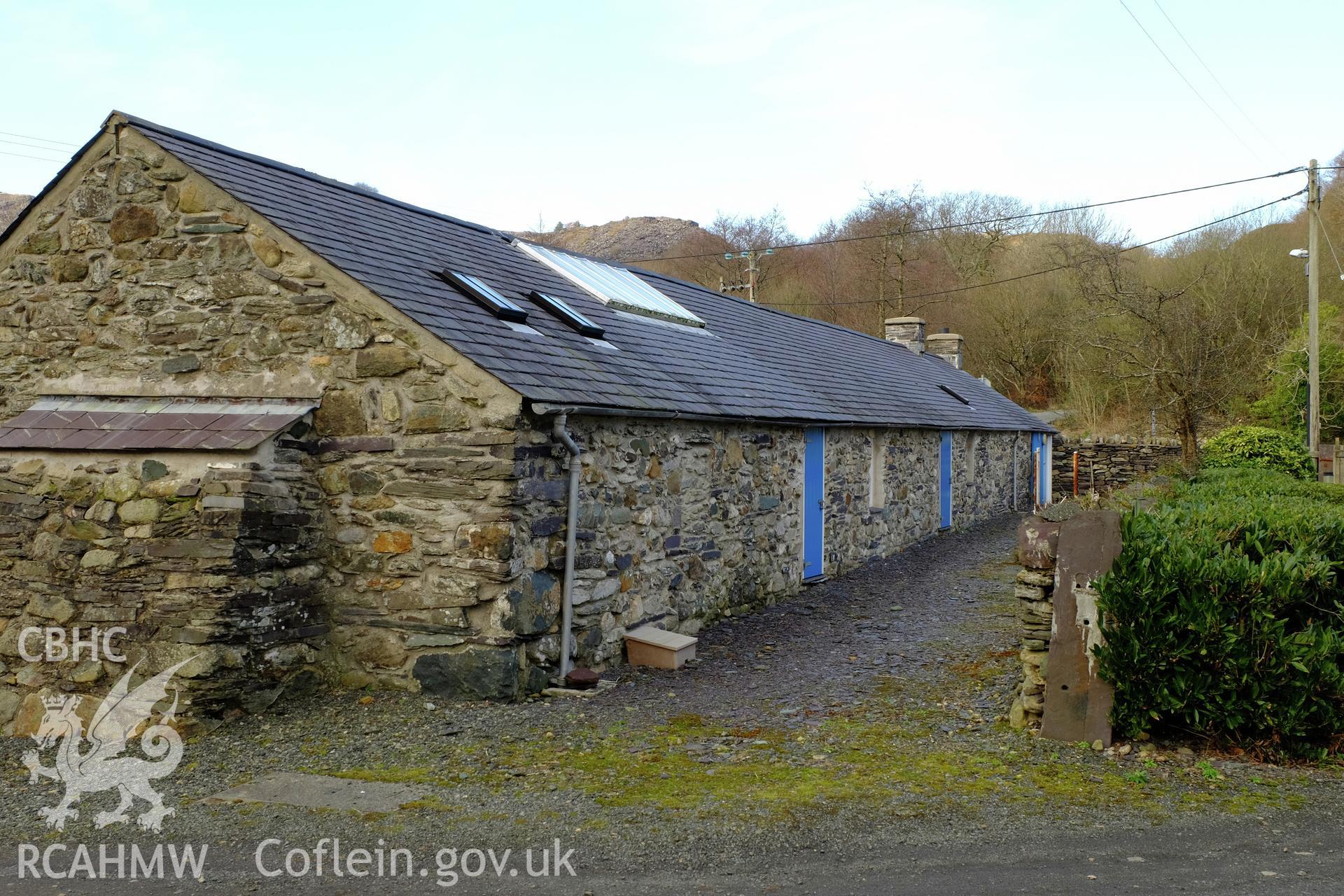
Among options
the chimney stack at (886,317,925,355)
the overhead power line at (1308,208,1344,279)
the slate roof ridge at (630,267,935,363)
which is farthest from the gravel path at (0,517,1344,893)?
the chimney stack at (886,317,925,355)

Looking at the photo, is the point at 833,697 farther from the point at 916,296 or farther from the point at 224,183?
the point at 916,296

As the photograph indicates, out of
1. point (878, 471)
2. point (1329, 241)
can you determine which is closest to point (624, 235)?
point (1329, 241)

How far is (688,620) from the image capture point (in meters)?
9.98

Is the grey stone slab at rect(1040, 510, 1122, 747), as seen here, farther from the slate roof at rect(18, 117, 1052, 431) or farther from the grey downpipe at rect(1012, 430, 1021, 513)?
the grey downpipe at rect(1012, 430, 1021, 513)

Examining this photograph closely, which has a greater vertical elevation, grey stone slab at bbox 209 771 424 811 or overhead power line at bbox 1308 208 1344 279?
overhead power line at bbox 1308 208 1344 279

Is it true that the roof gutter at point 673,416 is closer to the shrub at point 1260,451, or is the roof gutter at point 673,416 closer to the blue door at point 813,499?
the blue door at point 813,499

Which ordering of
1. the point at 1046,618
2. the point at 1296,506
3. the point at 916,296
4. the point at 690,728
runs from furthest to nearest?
1. the point at 916,296
2. the point at 1296,506
3. the point at 690,728
4. the point at 1046,618

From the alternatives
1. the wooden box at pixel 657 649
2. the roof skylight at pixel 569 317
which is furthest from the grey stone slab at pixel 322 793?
the roof skylight at pixel 569 317

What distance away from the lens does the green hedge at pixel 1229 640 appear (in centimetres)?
554

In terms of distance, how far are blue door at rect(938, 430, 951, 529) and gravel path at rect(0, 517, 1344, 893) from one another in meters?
11.5

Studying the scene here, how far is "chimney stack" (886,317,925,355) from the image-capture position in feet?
92.5

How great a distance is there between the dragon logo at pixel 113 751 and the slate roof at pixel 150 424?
1675 mm

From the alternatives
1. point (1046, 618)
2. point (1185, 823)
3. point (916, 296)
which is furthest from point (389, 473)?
point (916, 296)

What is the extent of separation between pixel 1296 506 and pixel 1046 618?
2.55m
